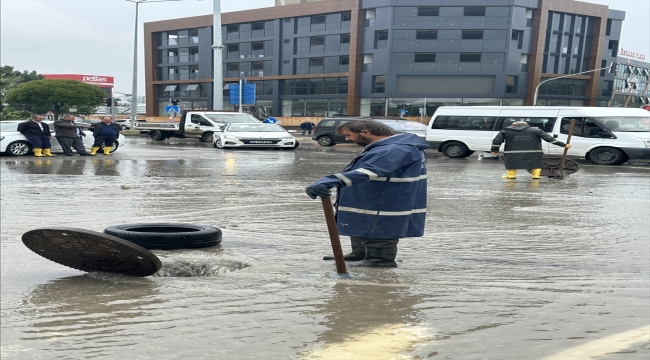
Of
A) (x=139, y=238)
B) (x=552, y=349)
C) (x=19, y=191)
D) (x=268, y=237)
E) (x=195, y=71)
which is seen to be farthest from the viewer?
(x=195, y=71)

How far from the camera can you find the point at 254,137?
2378cm

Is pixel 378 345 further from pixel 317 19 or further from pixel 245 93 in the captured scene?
pixel 317 19

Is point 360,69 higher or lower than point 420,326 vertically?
higher

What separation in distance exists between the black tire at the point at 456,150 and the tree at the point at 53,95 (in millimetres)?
62905

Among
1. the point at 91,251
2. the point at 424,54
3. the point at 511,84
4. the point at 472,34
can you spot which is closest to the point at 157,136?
the point at 91,251

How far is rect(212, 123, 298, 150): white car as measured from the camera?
2378 centimetres

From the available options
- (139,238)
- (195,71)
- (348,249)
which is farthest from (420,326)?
(195,71)

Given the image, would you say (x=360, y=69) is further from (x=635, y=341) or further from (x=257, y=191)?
(x=635, y=341)

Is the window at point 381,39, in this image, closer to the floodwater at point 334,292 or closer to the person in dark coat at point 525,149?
the person in dark coat at point 525,149

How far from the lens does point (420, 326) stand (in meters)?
3.66

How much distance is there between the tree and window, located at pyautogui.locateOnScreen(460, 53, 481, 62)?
4490cm

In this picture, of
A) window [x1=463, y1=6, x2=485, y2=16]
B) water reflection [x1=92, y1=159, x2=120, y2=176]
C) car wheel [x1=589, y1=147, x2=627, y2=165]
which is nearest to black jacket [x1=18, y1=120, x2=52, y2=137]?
water reflection [x1=92, y1=159, x2=120, y2=176]

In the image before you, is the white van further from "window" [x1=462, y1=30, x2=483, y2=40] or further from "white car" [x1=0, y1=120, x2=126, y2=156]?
"window" [x1=462, y1=30, x2=483, y2=40]

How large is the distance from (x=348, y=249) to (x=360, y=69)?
56.5 meters
